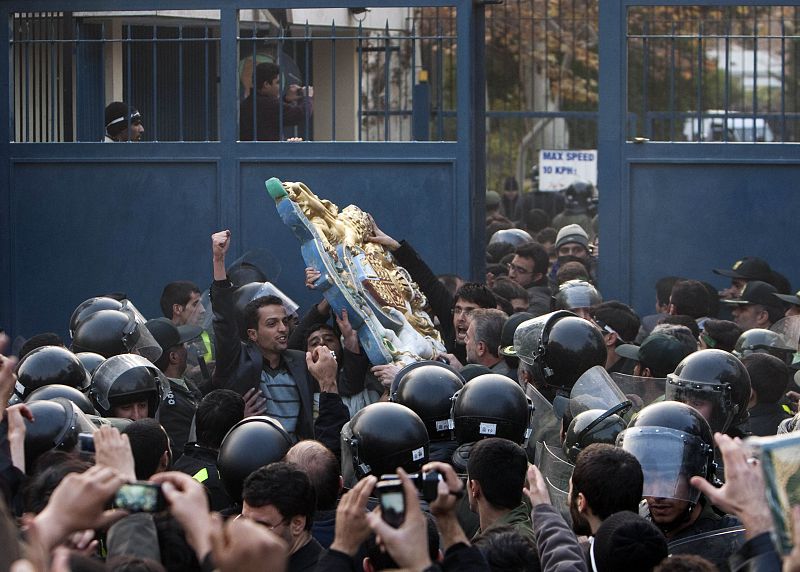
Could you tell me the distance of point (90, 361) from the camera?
745 cm

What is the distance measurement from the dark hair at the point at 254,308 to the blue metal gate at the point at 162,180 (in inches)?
75.1

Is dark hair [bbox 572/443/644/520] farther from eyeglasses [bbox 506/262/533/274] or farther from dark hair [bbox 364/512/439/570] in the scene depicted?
eyeglasses [bbox 506/262/533/274]

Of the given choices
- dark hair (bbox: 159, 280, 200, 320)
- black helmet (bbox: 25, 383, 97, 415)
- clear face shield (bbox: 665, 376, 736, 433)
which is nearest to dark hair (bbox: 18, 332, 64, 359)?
dark hair (bbox: 159, 280, 200, 320)

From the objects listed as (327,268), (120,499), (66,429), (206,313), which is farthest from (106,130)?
(120,499)

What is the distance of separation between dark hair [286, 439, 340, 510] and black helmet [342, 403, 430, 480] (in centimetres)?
21

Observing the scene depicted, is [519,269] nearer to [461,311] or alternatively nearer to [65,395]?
[461,311]

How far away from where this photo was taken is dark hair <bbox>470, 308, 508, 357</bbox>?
26.5 ft

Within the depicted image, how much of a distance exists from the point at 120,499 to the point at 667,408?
8.09 ft

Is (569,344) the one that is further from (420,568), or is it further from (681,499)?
(420,568)

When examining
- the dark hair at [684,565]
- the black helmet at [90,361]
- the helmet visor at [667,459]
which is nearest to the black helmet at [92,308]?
the black helmet at [90,361]

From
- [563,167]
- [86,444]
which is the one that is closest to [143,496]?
[86,444]

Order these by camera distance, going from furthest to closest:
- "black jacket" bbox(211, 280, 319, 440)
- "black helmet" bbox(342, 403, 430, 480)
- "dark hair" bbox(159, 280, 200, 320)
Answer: "dark hair" bbox(159, 280, 200, 320) → "black jacket" bbox(211, 280, 319, 440) → "black helmet" bbox(342, 403, 430, 480)

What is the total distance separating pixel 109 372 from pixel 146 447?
1.43 meters

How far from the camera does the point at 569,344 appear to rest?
7.09m
